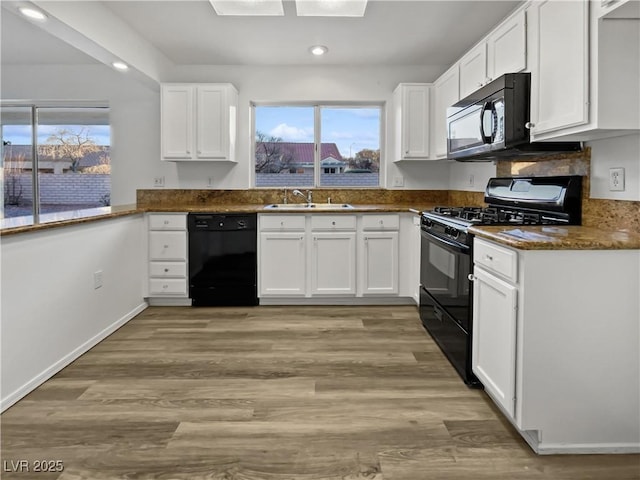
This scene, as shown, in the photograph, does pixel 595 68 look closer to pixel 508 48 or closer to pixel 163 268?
pixel 508 48

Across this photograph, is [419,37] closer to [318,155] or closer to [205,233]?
[318,155]

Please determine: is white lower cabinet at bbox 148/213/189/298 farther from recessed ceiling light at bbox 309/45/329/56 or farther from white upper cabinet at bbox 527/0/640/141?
white upper cabinet at bbox 527/0/640/141

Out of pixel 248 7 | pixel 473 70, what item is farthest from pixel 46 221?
pixel 473 70

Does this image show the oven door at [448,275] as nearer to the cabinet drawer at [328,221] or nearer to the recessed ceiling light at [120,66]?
the cabinet drawer at [328,221]

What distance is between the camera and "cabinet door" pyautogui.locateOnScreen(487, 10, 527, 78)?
243 cm

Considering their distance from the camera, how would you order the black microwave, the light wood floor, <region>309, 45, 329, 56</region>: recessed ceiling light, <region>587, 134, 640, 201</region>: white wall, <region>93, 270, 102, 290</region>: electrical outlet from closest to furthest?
the light wood floor < <region>587, 134, 640, 201</region>: white wall < the black microwave < <region>93, 270, 102, 290</region>: electrical outlet < <region>309, 45, 329, 56</region>: recessed ceiling light

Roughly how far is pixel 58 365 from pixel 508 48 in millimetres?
3159

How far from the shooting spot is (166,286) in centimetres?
411

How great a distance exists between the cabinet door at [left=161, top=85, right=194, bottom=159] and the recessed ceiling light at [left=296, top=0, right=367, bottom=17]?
5.34 feet

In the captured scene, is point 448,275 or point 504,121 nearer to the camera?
point 504,121

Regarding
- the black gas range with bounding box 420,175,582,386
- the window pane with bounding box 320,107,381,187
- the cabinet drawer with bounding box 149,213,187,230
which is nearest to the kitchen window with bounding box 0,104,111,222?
the cabinet drawer with bounding box 149,213,187,230

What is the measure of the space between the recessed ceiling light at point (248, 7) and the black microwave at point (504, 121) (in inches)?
56.1

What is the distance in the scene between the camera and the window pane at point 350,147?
4809 mm

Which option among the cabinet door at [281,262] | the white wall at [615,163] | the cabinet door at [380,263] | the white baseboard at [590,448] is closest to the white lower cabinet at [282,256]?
the cabinet door at [281,262]
